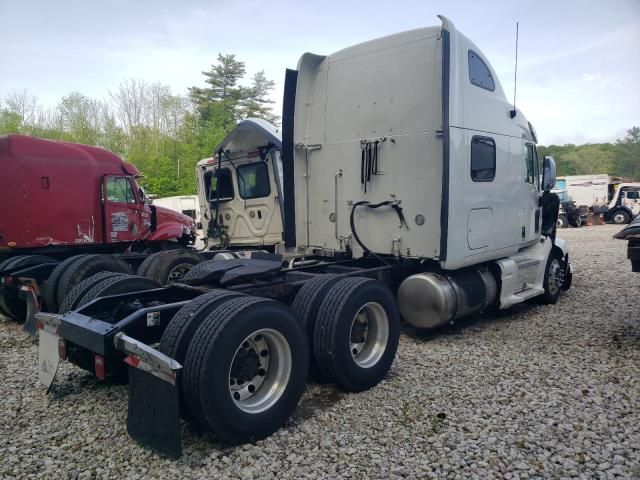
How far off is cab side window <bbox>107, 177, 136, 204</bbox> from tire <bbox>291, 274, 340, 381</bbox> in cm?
655

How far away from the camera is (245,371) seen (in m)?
3.30

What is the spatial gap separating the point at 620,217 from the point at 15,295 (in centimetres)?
3347

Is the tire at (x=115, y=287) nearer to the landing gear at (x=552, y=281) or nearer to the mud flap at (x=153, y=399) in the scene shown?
the mud flap at (x=153, y=399)

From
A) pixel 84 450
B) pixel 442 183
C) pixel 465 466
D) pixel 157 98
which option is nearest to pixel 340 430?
pixel 465 466

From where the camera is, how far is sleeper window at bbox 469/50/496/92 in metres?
5.68

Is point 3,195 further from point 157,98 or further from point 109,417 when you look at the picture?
point 157,98

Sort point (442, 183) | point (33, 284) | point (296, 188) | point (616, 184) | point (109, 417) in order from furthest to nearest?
point (616, 184) → point (296, 188) → point (33, 284) → point (442, 183) → point (109, 417)

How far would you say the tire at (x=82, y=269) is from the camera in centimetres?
562

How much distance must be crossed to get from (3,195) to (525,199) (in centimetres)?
863

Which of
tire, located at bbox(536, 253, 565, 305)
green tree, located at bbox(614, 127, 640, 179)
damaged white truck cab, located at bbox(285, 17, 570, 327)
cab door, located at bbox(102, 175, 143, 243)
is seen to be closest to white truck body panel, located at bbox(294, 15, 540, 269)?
damaged white truck cab, located at bbox(285, 17, 570, 327)

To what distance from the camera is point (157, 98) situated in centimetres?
4716

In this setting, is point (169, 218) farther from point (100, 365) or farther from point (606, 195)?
point (606, 195)

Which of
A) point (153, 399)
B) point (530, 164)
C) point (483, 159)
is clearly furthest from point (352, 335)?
point (530, 164)

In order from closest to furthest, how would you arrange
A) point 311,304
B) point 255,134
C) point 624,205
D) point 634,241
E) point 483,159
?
point 311,304 < point 634,241 < point 483,159 < point 255,134 < point 624,205
